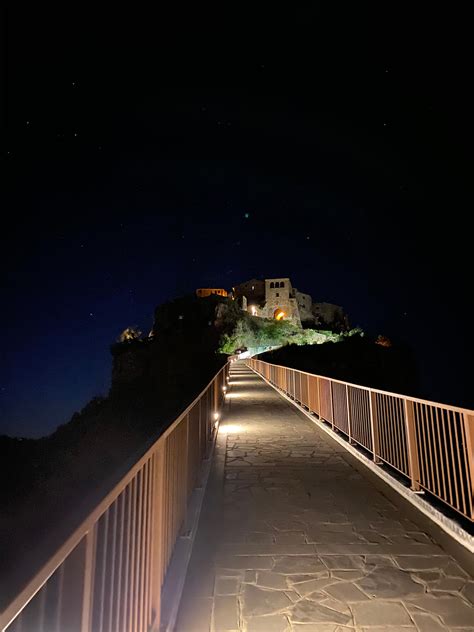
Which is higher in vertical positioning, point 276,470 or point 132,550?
point 132,550

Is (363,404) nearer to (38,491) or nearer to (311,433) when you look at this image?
(311,433)

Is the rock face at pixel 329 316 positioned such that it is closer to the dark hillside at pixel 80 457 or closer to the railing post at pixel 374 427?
the dark hillside at pixel 80 457

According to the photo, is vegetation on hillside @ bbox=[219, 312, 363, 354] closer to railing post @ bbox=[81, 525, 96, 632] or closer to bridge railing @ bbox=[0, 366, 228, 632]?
bridge railing @ bbox=[0, 366, 228, 632]

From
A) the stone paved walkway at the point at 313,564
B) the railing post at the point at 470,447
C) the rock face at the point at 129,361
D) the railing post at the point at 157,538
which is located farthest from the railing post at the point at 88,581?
the rock face at the point at 129,361

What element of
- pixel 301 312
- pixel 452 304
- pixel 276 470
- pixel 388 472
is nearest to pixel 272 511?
pixel 276 470

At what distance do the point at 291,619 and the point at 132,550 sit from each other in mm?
1463

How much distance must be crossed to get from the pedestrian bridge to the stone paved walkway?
14mm

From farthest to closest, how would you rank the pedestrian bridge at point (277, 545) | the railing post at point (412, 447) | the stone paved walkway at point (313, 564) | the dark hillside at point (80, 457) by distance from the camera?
1. the dark hillside at point (80, 457)
2. the railing post at point (412, 447)
3. the stone paved walkway at point (313, 564)
4. the pedestrian bridge at point (277, 545)

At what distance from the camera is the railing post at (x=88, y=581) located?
131cm

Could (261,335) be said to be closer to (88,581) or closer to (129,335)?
(129,335)

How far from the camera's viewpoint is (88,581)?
137 cm

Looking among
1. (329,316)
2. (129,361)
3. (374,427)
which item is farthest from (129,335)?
(374,427)

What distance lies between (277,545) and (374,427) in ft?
10.4

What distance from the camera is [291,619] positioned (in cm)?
259
